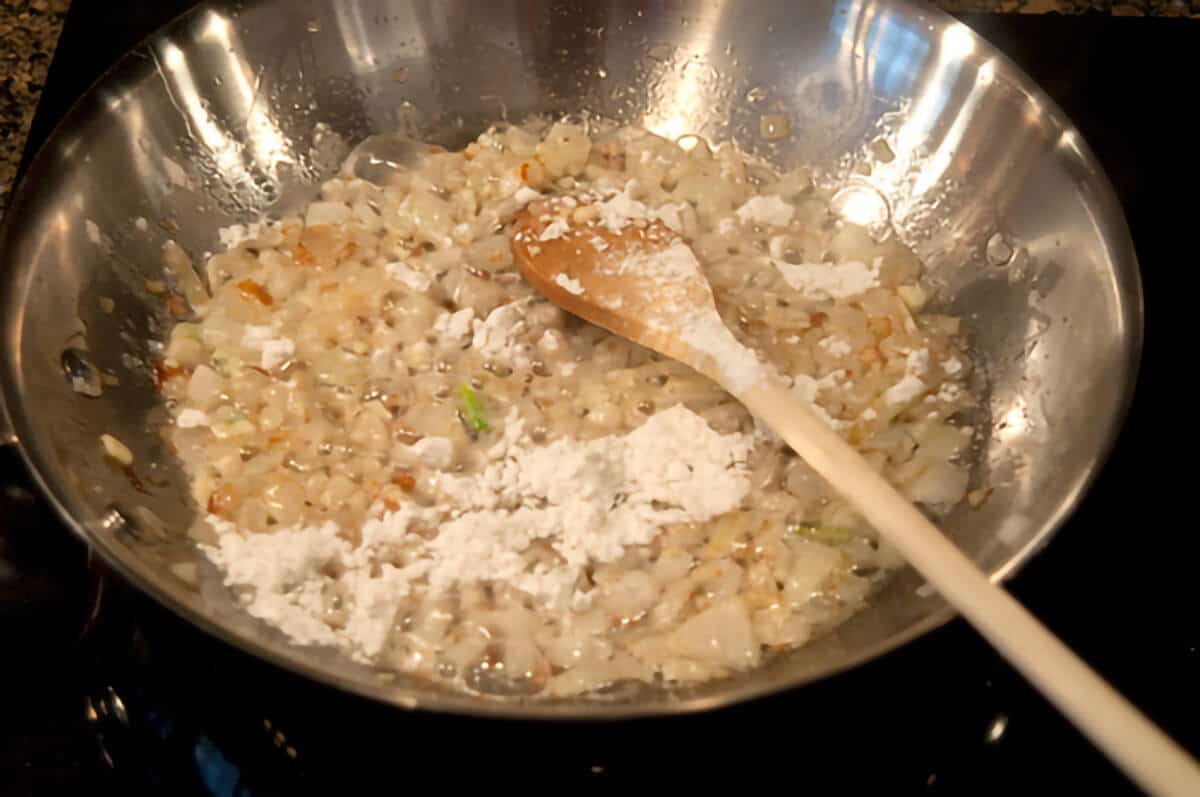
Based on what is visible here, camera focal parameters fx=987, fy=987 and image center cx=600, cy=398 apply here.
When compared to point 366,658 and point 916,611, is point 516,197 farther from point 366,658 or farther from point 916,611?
point 916,611

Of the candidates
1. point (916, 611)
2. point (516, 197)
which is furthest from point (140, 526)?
point (916, 611)

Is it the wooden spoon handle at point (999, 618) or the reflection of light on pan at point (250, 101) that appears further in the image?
the reflection of light on pan at point (250, 101)

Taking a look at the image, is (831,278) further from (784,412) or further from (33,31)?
(33,31)

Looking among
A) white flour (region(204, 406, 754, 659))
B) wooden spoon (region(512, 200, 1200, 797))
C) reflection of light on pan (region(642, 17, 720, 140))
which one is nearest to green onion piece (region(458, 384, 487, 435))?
white flour (region(204, 406, 754, 659))

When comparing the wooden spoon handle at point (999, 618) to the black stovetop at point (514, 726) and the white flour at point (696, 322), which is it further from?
the black stovetop at point (514, 726)

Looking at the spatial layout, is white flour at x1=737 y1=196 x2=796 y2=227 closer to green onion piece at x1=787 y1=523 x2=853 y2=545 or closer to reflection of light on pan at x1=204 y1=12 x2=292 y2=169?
green onion piece at x1=787 y1=523 x2=853 y2=545


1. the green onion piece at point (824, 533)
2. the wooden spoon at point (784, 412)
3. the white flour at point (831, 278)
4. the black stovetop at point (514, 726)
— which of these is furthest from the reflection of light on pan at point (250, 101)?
the green onion piece at point (824, 533)

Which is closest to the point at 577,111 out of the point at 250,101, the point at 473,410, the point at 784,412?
the point at 250,101
